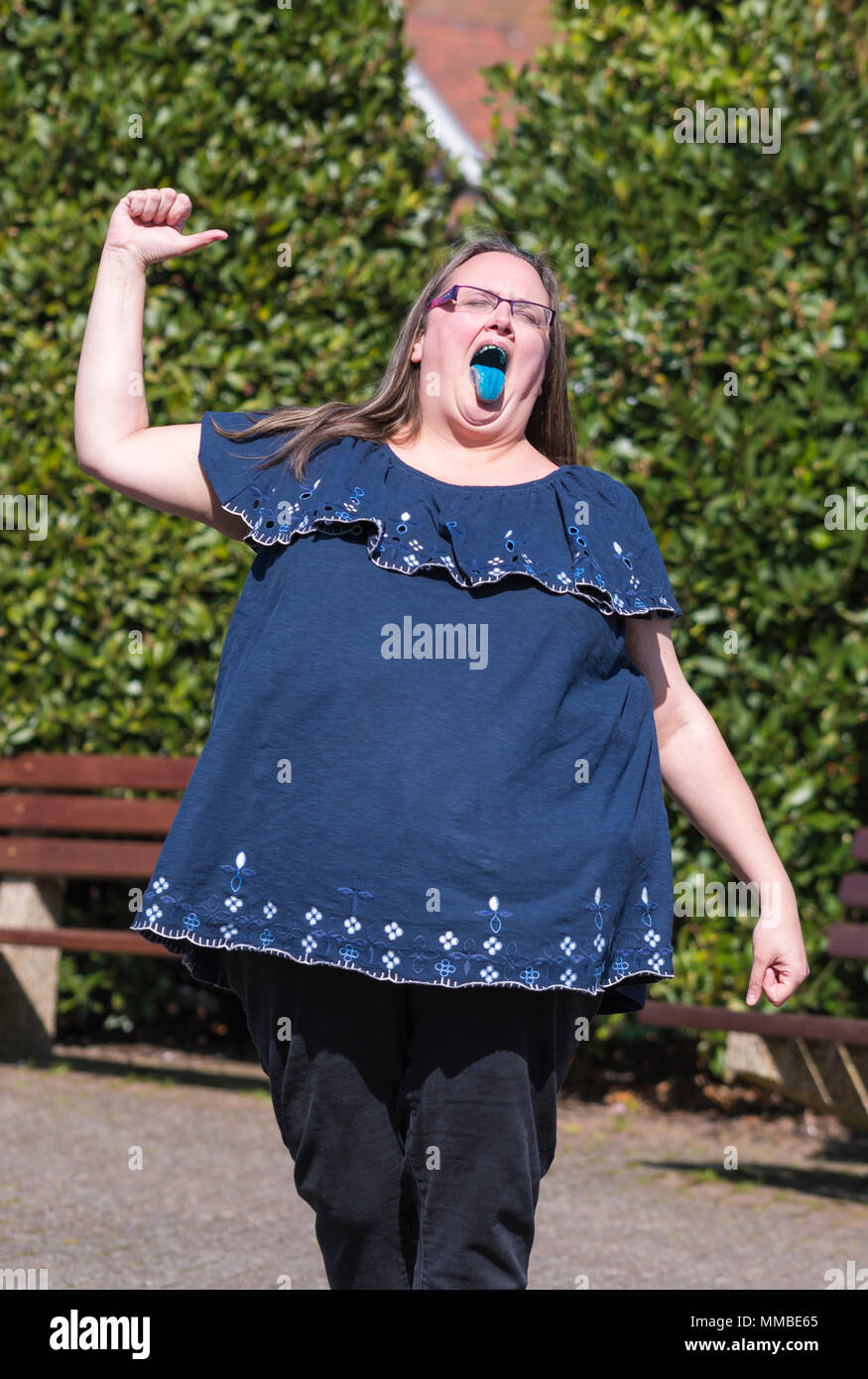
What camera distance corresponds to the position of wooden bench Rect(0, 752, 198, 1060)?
5441mm

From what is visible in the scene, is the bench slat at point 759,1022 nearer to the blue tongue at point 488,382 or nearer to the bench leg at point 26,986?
the bench leg at point 26,986

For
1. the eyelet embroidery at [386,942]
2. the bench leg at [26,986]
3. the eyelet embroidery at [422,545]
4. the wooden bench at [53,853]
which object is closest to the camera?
the eyelet embroidery at [386,942]

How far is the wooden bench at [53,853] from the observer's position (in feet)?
17.9

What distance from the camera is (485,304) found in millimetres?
2207

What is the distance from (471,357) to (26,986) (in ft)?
13.8

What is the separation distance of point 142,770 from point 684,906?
200 cm

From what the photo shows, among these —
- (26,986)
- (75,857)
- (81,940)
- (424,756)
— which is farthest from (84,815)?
(424,756)

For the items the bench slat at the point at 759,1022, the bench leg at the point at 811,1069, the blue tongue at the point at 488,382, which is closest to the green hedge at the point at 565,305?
the bench leg at the point at 811,1069

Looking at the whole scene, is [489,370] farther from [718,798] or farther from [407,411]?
[718,798]

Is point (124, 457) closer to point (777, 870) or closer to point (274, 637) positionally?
point (274, 637)

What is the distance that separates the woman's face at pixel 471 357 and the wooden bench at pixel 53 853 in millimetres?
3370

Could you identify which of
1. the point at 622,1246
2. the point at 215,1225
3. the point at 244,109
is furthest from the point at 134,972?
the point at 244,109

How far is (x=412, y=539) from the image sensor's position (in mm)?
2021

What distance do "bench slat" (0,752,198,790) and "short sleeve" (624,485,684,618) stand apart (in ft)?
10.9
